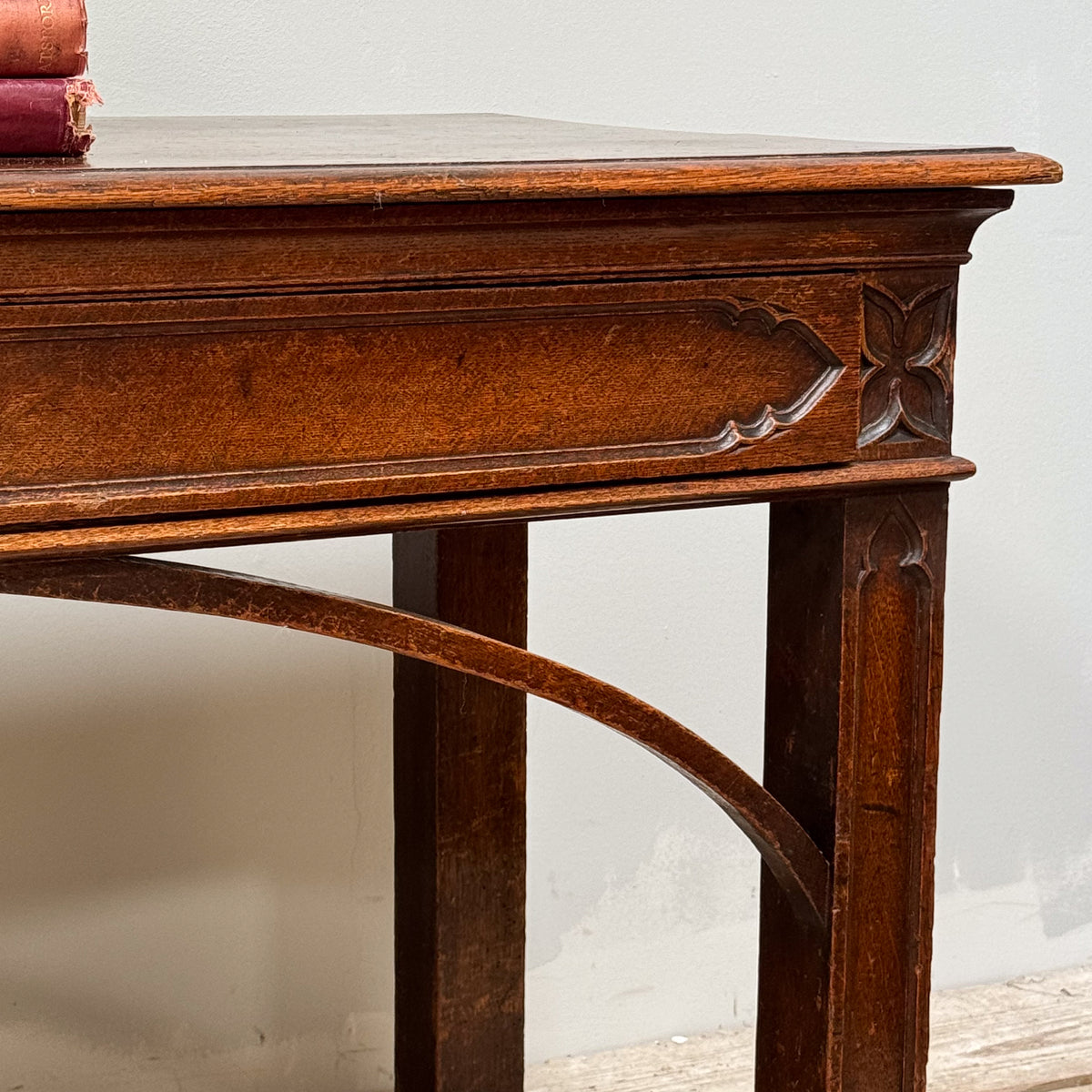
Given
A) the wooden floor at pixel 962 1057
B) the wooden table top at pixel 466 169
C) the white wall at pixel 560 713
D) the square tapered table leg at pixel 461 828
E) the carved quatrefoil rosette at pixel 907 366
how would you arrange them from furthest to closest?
the wooden floor at pixel 962 1057, the white wall at pixel 560 713, the square tapered table leg at pixel 461 828, the carved quatrefoil rosette at pixel 907 366, the wooden table top at pixel 466 169

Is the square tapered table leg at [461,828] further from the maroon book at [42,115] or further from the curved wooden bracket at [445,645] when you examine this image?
the maroon book at [42,115]

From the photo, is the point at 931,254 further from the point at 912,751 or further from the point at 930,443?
the point at 912,751

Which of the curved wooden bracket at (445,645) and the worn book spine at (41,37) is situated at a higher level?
the worn book spine at (41,37)

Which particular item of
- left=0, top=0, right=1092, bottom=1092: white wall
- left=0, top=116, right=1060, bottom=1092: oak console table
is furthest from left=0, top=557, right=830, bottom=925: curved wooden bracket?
left=0, top=0, right=1092, bottom=1092: white wall

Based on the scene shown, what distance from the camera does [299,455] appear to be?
2.58ft

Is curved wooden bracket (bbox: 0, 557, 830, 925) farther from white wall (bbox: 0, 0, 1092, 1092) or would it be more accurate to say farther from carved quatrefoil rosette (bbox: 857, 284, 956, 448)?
white wall (bbox: 0, 0, 1092, 1092)

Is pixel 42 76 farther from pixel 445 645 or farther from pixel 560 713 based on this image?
pixel 560 713

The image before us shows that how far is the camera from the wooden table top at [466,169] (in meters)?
0.71

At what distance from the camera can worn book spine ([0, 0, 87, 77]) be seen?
2.46 feet

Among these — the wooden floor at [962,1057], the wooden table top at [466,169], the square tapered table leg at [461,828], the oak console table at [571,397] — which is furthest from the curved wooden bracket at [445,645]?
the wooden floor at [962,1057]

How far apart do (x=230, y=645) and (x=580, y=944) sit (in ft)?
1.70

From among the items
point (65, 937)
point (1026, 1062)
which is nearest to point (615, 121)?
point (65, 937)

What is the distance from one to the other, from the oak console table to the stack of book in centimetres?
3

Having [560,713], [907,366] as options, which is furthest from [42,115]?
[560,713]
